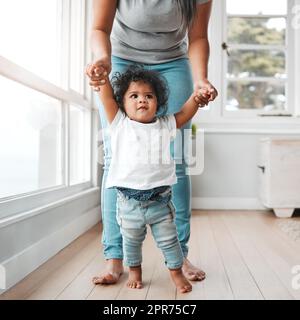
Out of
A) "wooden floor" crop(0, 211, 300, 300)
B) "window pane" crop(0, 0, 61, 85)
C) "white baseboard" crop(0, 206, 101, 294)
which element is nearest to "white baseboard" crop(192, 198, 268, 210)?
"wooden floor" crop(0, 211, 300, 300)

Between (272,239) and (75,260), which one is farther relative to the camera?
(272,239)

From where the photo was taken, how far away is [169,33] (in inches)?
52.7

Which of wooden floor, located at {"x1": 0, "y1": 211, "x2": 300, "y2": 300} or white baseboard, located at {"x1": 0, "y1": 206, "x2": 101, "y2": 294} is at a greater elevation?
white baseboard, located at {"x1": 0, "y1": 206, "x2": 101, "y2": 294}

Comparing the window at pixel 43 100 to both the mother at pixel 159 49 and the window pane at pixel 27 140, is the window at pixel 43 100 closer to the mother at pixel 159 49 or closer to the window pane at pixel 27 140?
the window pane at pixel 27 140

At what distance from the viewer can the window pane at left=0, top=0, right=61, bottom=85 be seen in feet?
4.99

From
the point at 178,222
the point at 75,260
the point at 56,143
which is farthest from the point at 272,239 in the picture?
the point at 56,143

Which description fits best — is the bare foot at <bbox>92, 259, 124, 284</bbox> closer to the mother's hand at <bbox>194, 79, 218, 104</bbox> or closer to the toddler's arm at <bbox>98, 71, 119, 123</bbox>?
the toddler's arm at <bbox>98, 71, 119, 123</bbox>

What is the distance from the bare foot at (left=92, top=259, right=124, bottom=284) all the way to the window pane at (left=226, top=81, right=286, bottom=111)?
7.42 feet

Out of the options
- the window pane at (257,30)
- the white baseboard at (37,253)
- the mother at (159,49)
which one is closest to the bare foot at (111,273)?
the mother at (159,49)

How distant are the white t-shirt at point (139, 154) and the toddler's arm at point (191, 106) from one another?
0.05 m

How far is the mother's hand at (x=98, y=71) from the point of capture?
1.10 metres

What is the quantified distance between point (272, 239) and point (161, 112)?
107 centimetres

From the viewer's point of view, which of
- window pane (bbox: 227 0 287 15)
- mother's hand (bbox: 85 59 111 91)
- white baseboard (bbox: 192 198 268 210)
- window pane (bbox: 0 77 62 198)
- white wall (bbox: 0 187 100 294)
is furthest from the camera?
window pane (bbox: 227 0 287 15)
